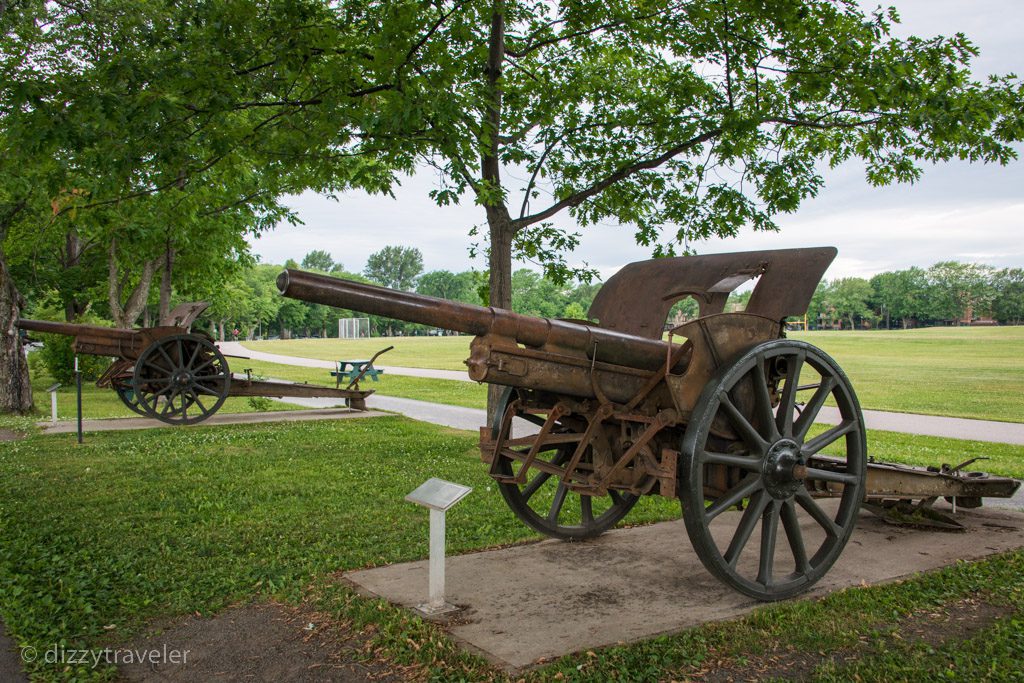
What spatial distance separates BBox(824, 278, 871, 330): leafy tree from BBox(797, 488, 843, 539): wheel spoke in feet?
298

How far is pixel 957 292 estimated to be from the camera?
7425cm

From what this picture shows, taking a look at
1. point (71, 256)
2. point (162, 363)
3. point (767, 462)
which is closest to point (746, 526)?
point (767, 462)

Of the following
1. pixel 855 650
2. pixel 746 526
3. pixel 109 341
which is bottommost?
pixel 855 650

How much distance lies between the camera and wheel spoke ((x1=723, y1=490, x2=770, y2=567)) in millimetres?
4371

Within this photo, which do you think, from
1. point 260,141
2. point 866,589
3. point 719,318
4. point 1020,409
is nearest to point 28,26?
point 260,141

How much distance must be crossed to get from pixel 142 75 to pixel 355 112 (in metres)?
1.80

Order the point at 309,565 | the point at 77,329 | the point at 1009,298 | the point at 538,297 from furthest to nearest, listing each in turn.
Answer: the point at 1009,298 < the point at 538,297 < the point at 77,329 < the point at 309,565

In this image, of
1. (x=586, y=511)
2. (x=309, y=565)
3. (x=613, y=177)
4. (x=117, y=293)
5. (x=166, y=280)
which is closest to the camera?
(x=309, y=565)

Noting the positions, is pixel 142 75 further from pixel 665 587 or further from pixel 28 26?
pixel 28 26

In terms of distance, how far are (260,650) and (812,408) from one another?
3.29m

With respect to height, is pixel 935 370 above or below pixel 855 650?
above

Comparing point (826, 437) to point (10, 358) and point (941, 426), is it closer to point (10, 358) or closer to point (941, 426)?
point (941, 426)

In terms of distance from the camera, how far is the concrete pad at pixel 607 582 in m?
4.09

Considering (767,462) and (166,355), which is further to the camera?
(166,355)
